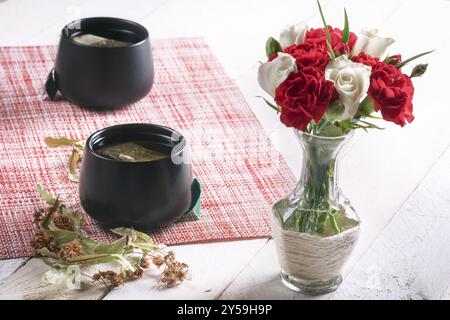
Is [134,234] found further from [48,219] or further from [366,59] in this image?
[366,59]

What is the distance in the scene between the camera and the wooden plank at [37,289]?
1174 mm

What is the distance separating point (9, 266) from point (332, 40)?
49 centimetres

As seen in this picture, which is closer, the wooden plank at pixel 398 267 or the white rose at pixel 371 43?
the white rose at pixel 371 43

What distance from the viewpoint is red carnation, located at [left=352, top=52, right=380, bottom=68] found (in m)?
1.08

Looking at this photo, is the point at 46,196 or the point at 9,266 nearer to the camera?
the point at 9,266

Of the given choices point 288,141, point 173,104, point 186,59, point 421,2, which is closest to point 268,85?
point 288,141

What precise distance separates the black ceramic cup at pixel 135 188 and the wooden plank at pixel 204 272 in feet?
0.20

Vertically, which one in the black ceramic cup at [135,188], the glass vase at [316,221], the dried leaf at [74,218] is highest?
the glass vase at [316,221]

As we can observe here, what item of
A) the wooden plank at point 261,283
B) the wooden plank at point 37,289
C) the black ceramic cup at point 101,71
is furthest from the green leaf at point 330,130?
the black ceramic cup at point 101,71

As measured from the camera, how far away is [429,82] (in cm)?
190

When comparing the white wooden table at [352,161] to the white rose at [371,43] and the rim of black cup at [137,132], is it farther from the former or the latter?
the white rose at [371,43]

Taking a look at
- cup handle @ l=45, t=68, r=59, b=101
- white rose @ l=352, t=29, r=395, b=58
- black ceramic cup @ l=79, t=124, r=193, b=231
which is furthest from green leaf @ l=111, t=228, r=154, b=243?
cup handle @ l=45, t=68, r=59, b=101

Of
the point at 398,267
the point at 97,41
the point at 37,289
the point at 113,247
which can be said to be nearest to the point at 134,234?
the point at 113,247

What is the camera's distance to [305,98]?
1.04 m
